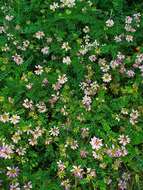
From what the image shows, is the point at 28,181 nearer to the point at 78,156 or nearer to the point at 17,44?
the point at 78,156

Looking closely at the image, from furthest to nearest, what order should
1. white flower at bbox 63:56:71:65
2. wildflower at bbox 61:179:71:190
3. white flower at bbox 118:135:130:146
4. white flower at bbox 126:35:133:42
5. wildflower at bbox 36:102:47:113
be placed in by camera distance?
white flower at bbox 126:35:133:42 < white flower at bbox 63:56:71:65 < wildflower at bbox 36:102:47:113 < white flower at bbox 118:135:130:146 < wildflower at bbox 61:179:71:190

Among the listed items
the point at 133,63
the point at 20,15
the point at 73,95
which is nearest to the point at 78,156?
the point at 73,95

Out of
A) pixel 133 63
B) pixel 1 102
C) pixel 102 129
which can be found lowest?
pixel 102 129

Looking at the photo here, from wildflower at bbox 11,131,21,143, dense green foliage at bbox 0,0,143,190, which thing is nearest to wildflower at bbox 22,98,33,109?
dense green foliage at bbox 0,0,143,190

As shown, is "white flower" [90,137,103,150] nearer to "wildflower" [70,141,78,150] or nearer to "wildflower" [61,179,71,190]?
"wildflower" [70,141,78,150]

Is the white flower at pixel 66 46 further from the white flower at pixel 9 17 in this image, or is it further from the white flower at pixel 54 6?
the white flower at pixel 9 17

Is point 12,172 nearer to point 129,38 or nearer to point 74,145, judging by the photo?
point 74,145

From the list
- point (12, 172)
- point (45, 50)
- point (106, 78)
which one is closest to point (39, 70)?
point (45, 50)

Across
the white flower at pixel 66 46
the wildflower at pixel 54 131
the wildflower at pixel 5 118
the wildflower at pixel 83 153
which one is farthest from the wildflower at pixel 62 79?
the wildflower at pixel 83 153
